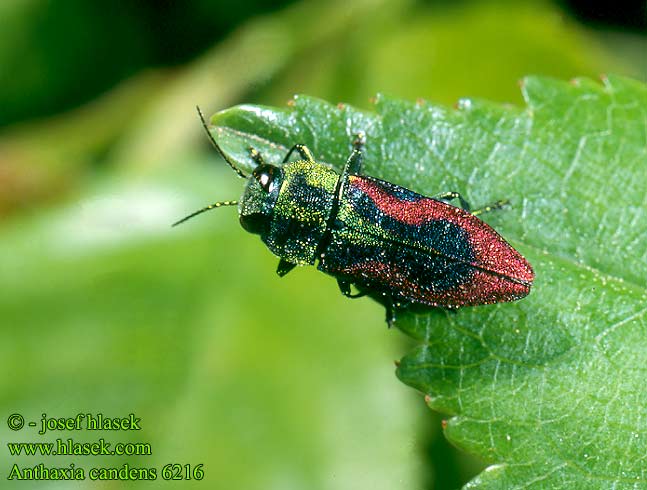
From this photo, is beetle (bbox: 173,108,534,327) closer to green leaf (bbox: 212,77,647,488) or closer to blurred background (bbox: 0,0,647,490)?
green leaf (bbox: 212,77,647,488)

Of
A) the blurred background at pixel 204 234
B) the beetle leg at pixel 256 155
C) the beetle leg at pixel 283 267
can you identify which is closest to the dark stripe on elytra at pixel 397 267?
the beetle leg at pixel 283 267

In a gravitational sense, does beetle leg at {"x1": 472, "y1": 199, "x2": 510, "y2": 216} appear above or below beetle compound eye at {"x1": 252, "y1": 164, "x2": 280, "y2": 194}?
above

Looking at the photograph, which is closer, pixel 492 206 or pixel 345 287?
pixel 492 206

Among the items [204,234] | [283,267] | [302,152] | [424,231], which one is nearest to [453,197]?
[424,231]

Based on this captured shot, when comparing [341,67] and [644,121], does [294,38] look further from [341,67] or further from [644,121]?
[644,121]

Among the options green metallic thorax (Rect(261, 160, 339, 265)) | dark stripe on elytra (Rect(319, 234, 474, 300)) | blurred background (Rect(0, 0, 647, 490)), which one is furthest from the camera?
blurred background (Rect(0, 0, 647, 490))

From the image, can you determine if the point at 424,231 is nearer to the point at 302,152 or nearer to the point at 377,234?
the point at 377,234

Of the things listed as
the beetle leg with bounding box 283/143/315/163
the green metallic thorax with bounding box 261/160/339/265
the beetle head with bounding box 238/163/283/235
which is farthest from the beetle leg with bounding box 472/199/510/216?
the beetle head with bounding box 238/163/283/235
